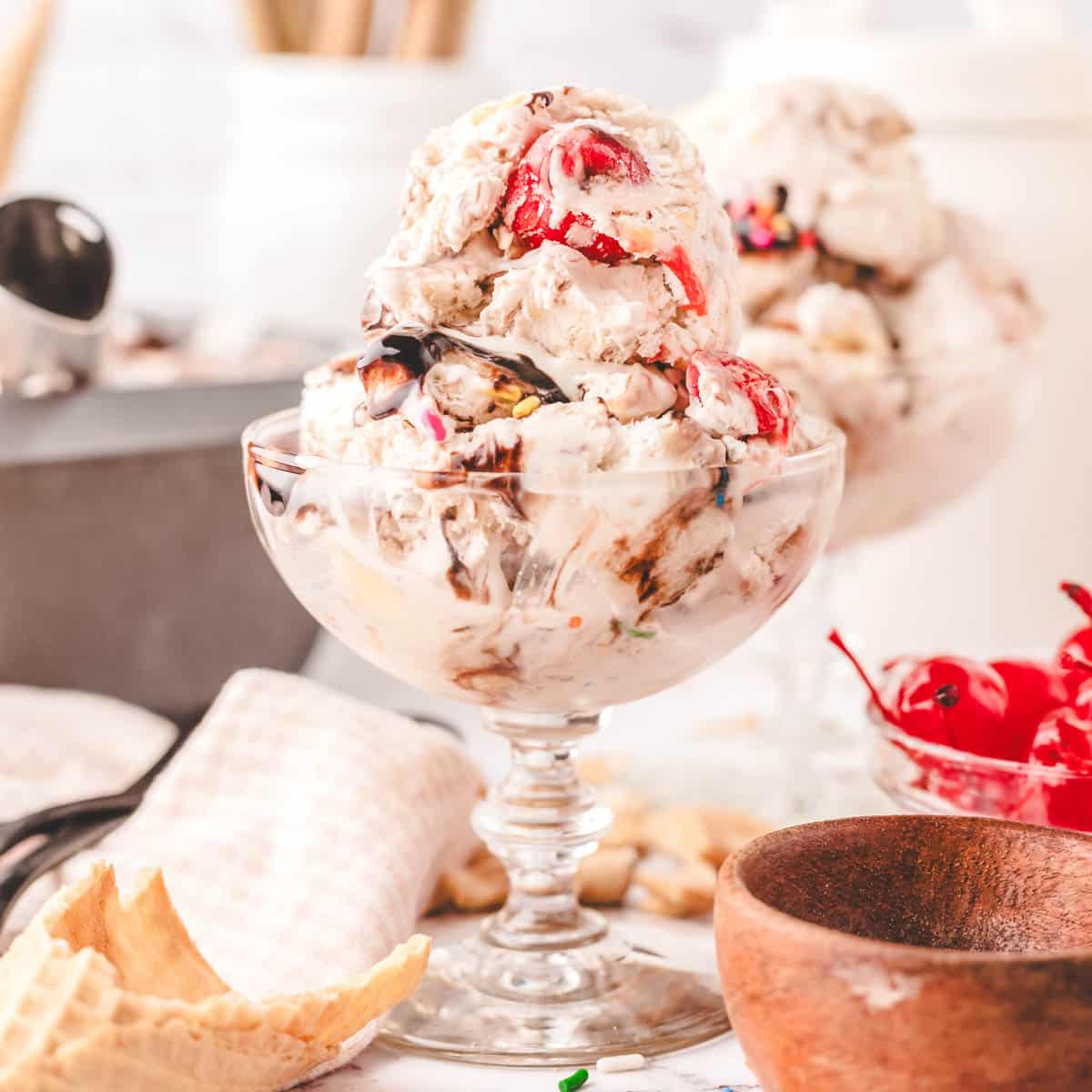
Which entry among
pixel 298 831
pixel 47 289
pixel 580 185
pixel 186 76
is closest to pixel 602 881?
pixel 298 831

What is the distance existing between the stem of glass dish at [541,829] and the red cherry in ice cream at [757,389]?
16 centimetres

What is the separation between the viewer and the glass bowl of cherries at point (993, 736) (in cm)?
78

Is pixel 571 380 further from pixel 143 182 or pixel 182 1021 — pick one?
pixel 143 182

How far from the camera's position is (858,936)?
2.01 feet

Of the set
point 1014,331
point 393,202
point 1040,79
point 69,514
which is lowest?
point 69,514

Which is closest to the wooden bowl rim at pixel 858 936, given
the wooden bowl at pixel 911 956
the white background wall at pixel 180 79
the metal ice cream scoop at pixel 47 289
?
the wooden bowl at pixel 911 956

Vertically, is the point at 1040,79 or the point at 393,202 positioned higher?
the point at 1040,79

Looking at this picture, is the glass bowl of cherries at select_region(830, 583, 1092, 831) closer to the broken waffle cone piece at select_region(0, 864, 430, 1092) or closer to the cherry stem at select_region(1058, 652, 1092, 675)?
the cherry stem at select_region(1058, 652, 1092, 675)

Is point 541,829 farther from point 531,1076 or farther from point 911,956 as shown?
point 911,956

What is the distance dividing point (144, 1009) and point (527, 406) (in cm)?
28

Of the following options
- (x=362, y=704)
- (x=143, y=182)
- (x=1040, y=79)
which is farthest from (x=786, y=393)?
(x=143, y=182)

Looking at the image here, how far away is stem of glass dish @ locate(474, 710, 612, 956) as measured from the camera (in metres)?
0.81

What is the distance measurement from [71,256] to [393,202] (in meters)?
0.59

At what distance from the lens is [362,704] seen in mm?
955
